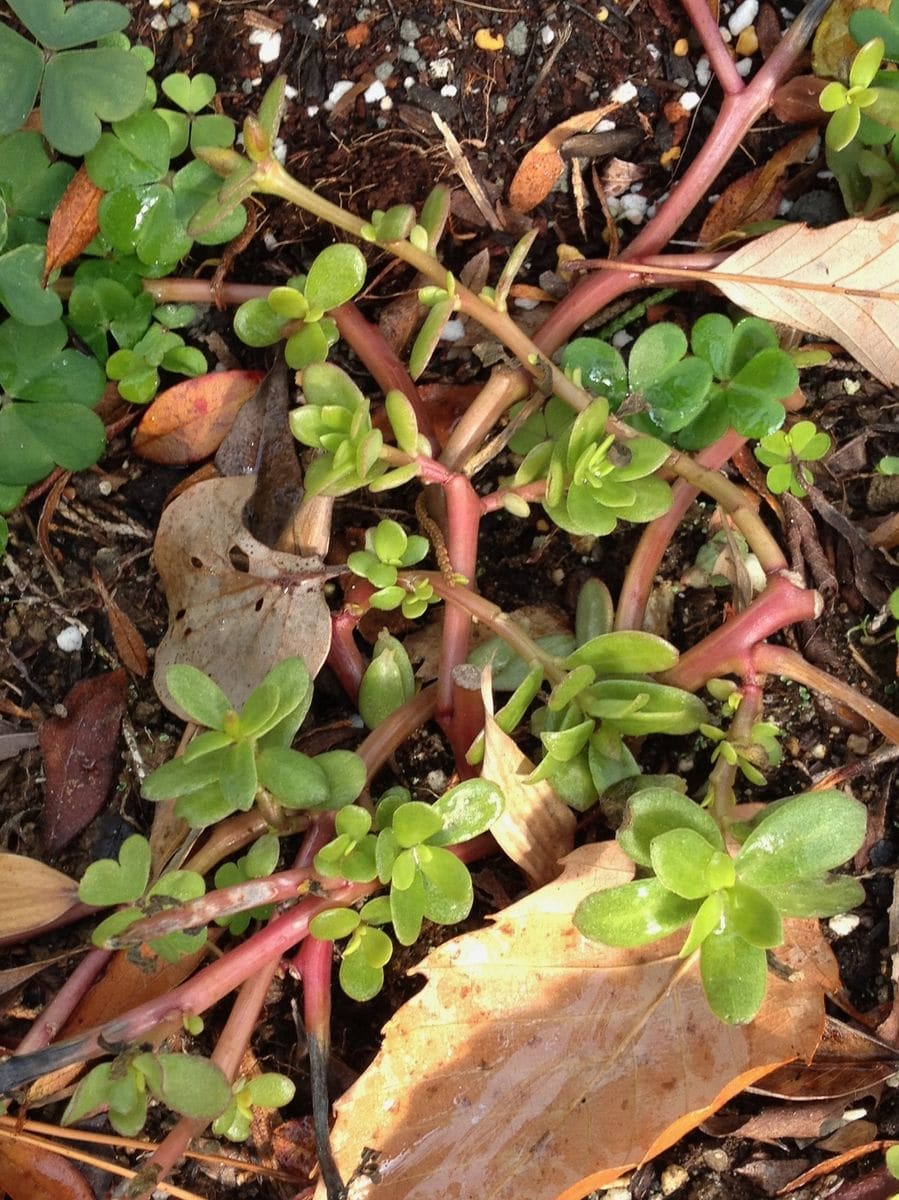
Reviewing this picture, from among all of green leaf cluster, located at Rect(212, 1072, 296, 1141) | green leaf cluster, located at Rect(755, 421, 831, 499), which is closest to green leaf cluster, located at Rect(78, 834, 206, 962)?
green leaf cluster, located at Rect(212, 1072, 296, 1141)

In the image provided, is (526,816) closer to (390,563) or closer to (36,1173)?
(390,563)

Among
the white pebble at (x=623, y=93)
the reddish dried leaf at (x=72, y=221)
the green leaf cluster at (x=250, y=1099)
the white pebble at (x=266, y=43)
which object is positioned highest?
the white pebble at (x=266, y=43)

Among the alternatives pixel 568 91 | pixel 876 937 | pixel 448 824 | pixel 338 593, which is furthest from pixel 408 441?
pixel 876 937

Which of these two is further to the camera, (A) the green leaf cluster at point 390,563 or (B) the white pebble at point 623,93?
(B) the white pebble at point 623,93

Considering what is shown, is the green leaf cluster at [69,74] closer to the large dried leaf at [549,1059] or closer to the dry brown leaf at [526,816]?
the dry brown leaf at [526,816]

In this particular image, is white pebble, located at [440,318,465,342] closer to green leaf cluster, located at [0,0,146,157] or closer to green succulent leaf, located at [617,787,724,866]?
green leaf cluster, located at [0,0,146,157]

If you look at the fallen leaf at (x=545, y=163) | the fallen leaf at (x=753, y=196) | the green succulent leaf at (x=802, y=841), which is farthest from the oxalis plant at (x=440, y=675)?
the fallen leaf at (x=545, y=163)

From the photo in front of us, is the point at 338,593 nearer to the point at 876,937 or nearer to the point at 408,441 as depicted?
the point at 408,441
